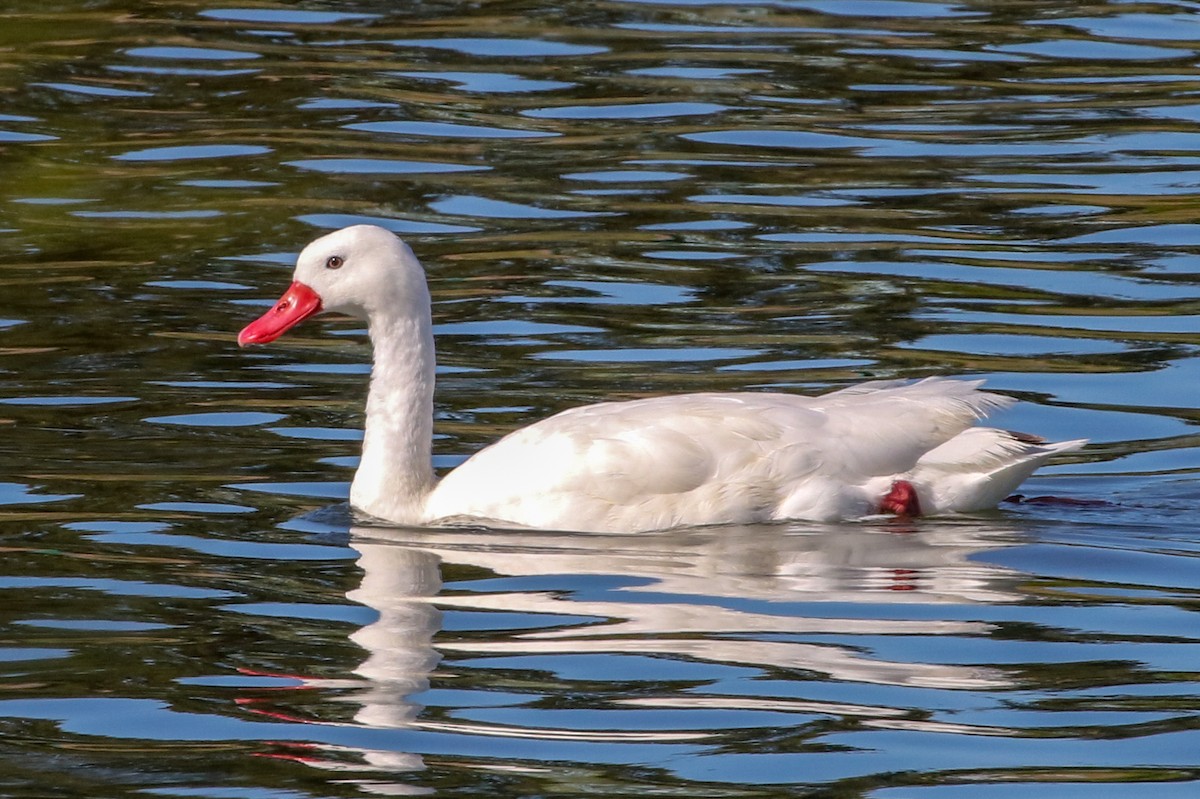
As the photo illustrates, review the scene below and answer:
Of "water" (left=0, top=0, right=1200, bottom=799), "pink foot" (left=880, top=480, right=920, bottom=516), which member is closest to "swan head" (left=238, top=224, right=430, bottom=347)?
"water" (left=0, top=0, right=1200, bottom=799)

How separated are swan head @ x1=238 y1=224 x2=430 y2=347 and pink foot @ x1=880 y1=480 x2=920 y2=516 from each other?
2097 millimetres

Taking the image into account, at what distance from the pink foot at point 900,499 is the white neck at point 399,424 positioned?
1914 millimetres

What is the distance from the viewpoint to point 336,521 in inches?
379

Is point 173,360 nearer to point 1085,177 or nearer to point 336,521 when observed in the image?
point 336,521

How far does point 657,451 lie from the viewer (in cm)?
927

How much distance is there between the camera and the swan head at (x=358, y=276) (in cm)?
971

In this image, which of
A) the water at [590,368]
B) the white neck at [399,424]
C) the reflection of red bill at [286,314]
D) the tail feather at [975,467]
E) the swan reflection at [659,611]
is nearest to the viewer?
the water at [590,368]

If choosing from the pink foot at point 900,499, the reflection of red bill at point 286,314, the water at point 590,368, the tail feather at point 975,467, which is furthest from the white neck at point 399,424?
the tail feather at point 975,467

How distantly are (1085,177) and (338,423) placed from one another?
652 centimetres

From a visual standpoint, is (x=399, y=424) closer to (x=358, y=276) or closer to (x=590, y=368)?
(x=358, y=276)

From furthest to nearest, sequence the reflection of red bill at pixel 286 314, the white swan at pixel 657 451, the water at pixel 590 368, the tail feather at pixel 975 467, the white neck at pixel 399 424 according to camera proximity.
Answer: the reflection of red bill at pixel 286 314 → the white neck at pixel 399 424 → the tail feather at pixel 975 467 → the white swan at pixel 657 451 → the water at pixel 590 368

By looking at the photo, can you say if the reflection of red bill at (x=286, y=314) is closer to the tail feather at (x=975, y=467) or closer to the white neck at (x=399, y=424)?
the white neck at (x=399, y=424)

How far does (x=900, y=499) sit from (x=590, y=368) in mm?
2671

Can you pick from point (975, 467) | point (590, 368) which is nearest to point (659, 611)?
point (975, 467)
